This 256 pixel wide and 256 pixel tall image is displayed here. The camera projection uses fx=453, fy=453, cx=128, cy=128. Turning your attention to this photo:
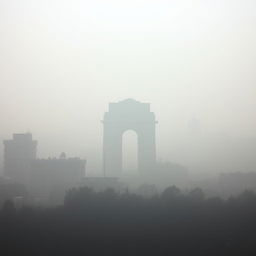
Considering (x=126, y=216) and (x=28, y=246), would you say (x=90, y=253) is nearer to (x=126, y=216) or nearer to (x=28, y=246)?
(x=28, y=246)

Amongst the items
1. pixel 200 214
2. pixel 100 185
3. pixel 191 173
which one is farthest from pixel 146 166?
pixel 200 214

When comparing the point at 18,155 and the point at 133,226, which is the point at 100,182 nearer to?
the point at 133,226

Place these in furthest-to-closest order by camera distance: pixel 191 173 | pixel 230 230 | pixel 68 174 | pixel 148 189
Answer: pixel 191 173
pixel 68 174
pixel 148 189
pixel 230 230

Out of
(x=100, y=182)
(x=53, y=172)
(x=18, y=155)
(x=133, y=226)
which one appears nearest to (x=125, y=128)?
(x=18, y=155)

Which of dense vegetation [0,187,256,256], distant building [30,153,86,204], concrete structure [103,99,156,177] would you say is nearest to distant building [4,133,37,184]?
distant building [30,153,86,204]

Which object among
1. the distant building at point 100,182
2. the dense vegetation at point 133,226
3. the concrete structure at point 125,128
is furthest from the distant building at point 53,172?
the dense vegetation at point 133,226

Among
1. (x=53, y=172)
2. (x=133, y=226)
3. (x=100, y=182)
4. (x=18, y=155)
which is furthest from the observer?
(x=18, y=155)
